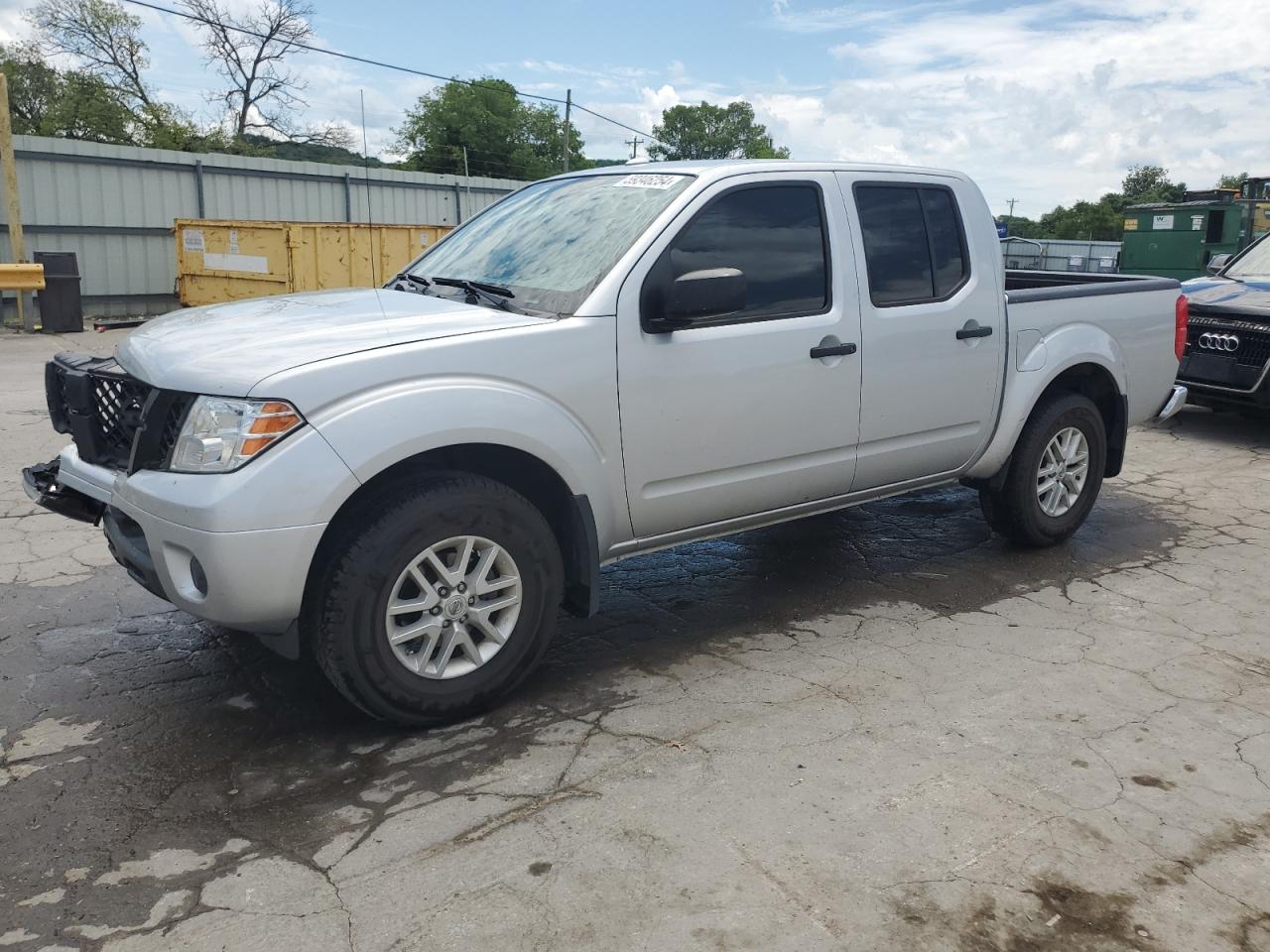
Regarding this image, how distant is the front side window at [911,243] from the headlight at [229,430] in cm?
256

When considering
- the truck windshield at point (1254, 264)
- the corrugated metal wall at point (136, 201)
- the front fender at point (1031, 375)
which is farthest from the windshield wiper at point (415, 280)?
the corrugated metal wall at point (136, 201)

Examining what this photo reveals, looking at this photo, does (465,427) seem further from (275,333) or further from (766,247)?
(766,247)

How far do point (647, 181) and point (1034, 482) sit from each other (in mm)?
2570

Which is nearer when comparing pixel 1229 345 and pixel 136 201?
pixel 1229 345

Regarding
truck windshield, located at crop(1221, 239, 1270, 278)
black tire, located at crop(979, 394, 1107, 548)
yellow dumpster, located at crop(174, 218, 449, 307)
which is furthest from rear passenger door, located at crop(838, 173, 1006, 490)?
yellow dumpster, located at crop(174, 218, 449, 307)

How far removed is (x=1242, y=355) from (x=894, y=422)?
5.46m

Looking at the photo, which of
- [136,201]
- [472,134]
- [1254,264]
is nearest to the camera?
[1254,264]

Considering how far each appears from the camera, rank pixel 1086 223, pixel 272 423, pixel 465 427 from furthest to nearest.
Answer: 1. pixel 1086 223
2. pixel 465 427
3. pixel 272 423

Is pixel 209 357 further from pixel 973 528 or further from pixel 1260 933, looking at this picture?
pixel 973 528

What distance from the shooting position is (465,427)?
11.0ft

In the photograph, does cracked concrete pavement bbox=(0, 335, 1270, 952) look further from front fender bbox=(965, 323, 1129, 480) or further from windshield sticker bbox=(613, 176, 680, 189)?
windshield sticker bbox=(613, 176, 680, 189)

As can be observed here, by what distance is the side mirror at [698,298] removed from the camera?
366 centimetres

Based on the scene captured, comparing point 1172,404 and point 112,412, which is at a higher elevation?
point 112,412

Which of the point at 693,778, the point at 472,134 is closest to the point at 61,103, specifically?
the point at 472,134
